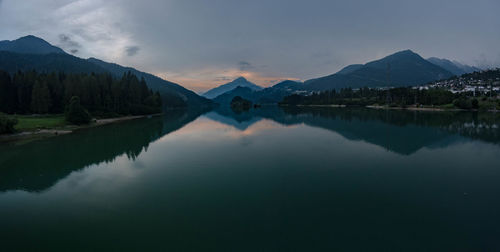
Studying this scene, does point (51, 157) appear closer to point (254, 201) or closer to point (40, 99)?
point (254, 201)

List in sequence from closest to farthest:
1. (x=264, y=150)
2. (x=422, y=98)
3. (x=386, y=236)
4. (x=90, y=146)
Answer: (x=386, y=236)
(x=264, y=150)
(x=90, y=146)
(x=422, y=98)

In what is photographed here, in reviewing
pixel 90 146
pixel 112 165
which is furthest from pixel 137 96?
pixel 112 165

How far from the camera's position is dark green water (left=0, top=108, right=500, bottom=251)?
35.1 ft

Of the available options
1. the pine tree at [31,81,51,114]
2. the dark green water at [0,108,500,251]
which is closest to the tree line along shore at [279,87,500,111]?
the dark green water at [0,108,500,251]

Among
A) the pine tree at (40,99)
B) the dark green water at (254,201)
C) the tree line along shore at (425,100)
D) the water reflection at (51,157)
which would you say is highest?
the pine tree at (40,99)

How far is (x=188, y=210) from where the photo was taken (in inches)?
543

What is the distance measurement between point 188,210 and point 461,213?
1478 cm

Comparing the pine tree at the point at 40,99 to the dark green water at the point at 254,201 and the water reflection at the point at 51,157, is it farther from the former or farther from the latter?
the dark green water at the point at 254,201

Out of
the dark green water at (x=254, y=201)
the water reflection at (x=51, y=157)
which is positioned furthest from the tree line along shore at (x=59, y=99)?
the dark green water at (x=254, y=201)

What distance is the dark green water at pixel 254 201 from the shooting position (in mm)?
10703

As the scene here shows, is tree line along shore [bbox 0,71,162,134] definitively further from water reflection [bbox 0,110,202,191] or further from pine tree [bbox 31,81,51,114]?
water reflection [bbox 0,110,202,191]

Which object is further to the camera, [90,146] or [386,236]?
[90,146]

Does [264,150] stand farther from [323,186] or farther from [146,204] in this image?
[146,204]

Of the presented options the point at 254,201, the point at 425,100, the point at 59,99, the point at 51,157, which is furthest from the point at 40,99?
the point at 425,100
